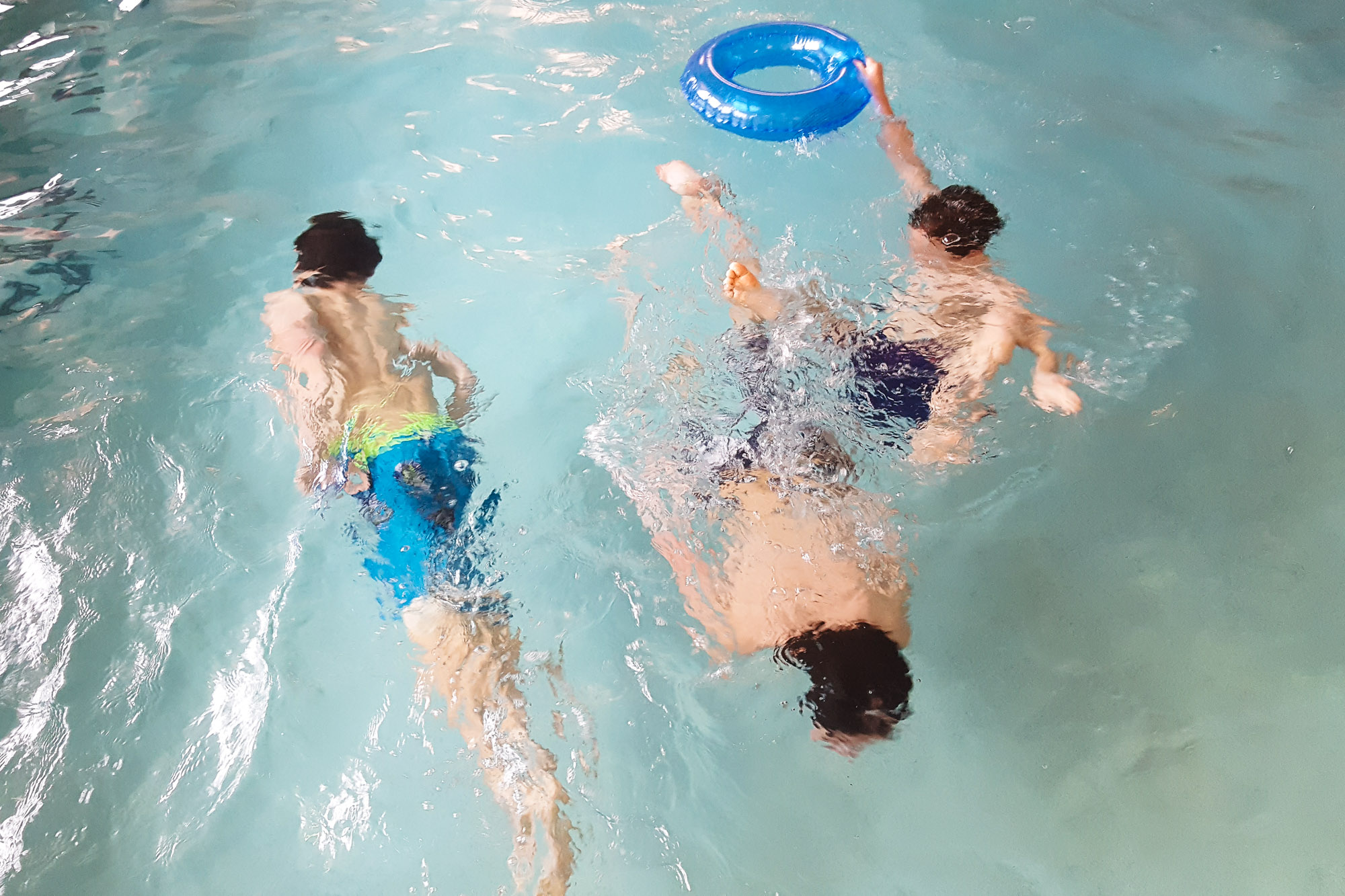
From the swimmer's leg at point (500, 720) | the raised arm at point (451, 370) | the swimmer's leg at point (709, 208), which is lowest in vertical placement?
the swimmer's leg at point (500, 720)

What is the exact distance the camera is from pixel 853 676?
2801 mm

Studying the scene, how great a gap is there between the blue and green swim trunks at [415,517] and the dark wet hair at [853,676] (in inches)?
49.4

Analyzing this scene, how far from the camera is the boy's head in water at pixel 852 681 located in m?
2.80

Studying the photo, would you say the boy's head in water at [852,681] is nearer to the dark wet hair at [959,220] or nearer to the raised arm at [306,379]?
the dark wet hair at [959,220]

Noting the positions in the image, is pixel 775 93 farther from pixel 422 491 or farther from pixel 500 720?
pixel 500 720

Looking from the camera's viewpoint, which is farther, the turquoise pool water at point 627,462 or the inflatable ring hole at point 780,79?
the inflatable ring hole at point 780,79

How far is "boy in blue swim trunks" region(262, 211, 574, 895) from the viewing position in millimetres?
2986

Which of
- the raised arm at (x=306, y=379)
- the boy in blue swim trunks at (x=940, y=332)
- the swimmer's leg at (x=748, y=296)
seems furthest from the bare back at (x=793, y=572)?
the raised arm at (x=306, y=379)

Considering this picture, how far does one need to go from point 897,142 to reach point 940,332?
1.40 meters

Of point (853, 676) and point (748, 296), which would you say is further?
point (748, 296)

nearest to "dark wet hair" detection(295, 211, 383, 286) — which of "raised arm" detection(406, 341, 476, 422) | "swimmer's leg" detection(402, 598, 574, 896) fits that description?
"raised arm" detection(406, 341, 476, 422)

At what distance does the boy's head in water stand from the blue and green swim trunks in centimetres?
126

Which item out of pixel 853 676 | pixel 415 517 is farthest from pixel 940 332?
pixel 415 517

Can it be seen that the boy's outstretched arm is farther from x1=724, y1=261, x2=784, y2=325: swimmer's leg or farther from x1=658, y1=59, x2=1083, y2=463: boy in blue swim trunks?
x1=724, y1=261, x2=784, y2=325: swimmer's leg
